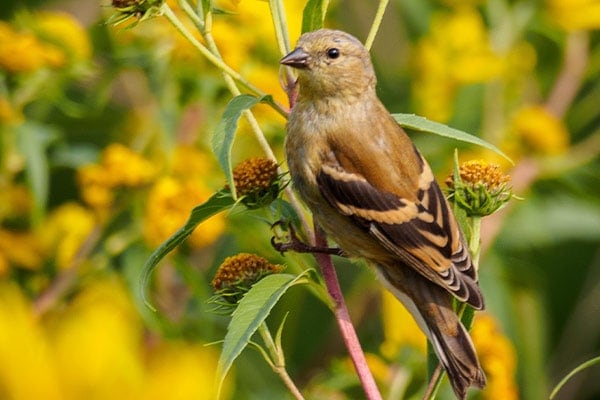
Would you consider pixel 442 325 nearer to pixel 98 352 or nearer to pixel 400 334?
pixel 400 334

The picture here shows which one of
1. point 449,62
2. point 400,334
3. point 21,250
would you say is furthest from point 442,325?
point 449,62

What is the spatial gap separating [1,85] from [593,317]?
205cm

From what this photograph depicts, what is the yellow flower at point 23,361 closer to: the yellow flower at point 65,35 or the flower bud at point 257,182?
the flower bud at point 257,182

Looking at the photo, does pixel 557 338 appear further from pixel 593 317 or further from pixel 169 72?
pixel 169 72

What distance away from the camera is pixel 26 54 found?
2.26 metres

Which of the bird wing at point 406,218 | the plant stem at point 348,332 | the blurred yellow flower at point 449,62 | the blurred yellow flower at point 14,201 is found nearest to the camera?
the plant stem at point 348,332

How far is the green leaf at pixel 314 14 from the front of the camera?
136 cm

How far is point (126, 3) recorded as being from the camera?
1.37 metres

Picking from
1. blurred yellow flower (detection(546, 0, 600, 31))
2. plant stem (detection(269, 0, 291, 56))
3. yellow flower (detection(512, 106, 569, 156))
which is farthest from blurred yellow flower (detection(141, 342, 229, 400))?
blurred yellow flower (detection(546, 0, 600, 31))

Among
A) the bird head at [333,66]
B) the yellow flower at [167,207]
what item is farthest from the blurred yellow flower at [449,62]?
the bird head at [333,66]

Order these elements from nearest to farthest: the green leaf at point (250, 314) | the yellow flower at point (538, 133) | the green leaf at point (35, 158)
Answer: the green leaf at point (250, 314) < the green leaf at point (35, 158) < the yellow flower at point (538, 133)

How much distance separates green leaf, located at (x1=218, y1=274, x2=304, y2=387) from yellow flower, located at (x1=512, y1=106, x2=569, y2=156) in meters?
1.85

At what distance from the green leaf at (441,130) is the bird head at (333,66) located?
0.76ft

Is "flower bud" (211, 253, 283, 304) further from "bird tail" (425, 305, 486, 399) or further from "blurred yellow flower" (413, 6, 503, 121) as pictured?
"blurred yellow flower" (413, 6, 503, 121)
